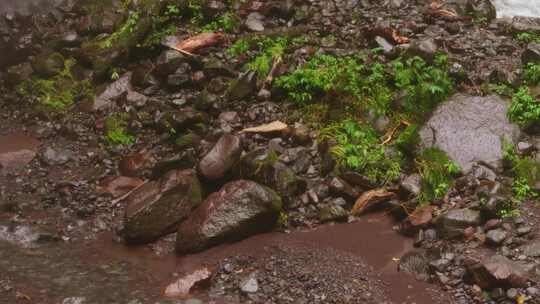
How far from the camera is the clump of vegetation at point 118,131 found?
8141mm

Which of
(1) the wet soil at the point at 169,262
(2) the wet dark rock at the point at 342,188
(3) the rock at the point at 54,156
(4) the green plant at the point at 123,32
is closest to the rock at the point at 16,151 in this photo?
(3) the rock at the point at 54,156

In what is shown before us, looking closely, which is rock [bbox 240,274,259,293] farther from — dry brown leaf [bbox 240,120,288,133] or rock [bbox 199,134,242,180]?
dry brown leaf [bbox 240,120,288,133]

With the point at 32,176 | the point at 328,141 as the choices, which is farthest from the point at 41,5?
the point at 328,141

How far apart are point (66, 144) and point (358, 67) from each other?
4179 millimetres

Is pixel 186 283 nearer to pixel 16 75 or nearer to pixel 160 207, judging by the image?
pixel 160 207

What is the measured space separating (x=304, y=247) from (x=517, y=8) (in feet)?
21.7

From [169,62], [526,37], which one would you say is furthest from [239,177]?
[526,37]

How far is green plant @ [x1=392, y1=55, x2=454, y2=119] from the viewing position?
293 inches

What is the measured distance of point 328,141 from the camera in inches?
285

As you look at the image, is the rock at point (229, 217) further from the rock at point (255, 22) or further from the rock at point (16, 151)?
the rock at point (255, 22)

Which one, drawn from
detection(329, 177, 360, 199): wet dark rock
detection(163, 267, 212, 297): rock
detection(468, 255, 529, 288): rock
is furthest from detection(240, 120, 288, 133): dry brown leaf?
detection(468, 255, 529, 288): rock

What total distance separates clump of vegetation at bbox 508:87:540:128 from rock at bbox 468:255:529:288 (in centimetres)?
235

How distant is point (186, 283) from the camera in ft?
18.2

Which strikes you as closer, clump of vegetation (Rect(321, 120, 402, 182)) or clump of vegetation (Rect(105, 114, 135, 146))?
clump of vegetation (Rect(321, 120, 402, 182))
